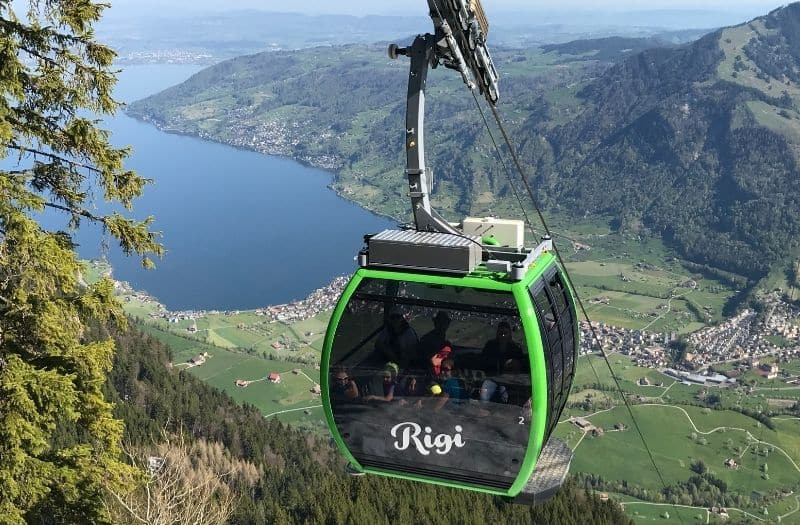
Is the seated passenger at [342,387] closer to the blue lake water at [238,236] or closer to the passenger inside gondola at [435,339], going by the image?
the passenger inside gondola at [435,339]

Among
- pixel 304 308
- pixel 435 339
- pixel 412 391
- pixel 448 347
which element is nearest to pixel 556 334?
pixel 448 347

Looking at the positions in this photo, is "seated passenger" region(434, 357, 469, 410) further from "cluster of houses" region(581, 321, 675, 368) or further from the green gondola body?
"cluster of houses" region(581, 321, 675, 368)

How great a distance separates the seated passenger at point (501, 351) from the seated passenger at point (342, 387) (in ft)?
3.78

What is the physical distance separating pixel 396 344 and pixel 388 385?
1.15 ft

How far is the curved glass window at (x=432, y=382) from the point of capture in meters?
6.26

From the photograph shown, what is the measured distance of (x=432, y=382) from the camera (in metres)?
6.43

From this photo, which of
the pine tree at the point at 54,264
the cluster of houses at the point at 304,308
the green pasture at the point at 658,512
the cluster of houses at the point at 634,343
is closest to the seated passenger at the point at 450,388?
the pine tree at the point at 54,264

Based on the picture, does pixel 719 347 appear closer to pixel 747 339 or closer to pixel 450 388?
pixel 747 339

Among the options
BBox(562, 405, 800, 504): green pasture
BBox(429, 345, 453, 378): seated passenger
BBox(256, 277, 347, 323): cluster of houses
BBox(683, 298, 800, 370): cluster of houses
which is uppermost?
BBox(429, 345, 453, 378): seated passenger

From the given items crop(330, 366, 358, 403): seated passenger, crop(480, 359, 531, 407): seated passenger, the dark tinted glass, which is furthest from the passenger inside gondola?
the dark tinted glass

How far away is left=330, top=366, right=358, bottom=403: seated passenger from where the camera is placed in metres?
6.57

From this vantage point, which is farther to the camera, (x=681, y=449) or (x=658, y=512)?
(x=681, y=449)

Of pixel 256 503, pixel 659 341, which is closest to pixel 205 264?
pixel 659 341

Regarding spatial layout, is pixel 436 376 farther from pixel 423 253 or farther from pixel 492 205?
pixel 492 205
